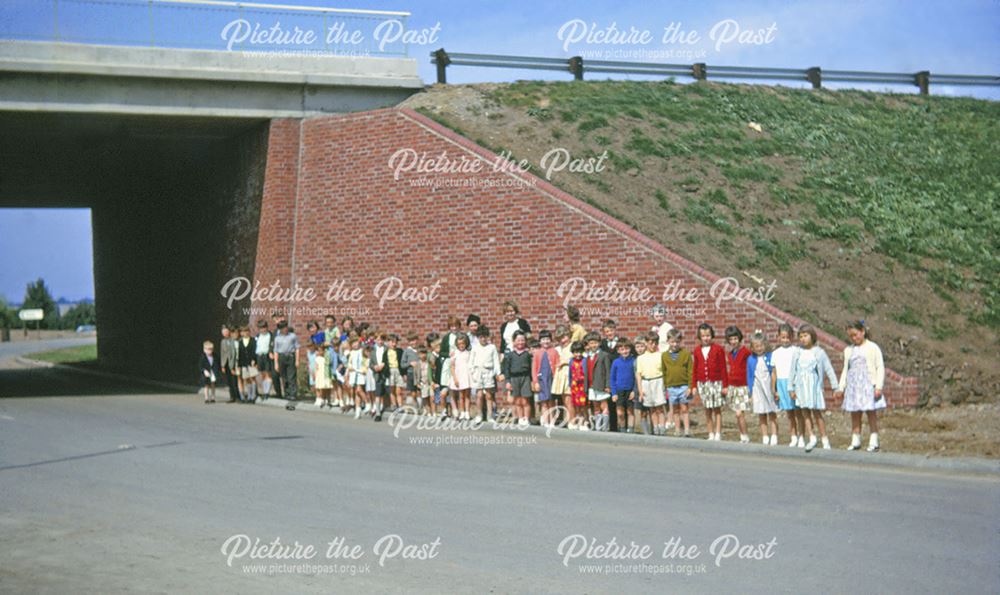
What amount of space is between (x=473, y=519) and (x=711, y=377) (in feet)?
23.2

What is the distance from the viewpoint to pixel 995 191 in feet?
92.0

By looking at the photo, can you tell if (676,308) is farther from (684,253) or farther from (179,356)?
(179,356)

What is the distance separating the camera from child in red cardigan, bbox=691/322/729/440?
15.1 m

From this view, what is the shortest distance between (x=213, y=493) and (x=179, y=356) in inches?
885

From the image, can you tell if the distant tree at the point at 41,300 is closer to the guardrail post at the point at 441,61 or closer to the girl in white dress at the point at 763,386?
the guardrail post at the point at 441,61

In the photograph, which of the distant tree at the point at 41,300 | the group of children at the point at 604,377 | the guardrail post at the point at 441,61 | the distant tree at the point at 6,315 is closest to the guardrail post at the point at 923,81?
the guardrail post at the point at 441,61

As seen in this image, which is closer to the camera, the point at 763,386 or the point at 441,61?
the point at 763,386

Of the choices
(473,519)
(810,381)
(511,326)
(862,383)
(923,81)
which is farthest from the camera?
(923,81)

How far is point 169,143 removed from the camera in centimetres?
2764

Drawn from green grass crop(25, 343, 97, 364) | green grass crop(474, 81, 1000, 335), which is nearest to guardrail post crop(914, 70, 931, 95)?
green grass crop(474, 81, 1000, 335)

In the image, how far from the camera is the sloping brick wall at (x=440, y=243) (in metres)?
19.5

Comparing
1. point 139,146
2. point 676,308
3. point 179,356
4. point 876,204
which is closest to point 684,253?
point 676,308

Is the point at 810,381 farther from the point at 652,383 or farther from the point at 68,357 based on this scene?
the point at 68,357

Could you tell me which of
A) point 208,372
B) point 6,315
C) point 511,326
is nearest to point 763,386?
point 511,326
